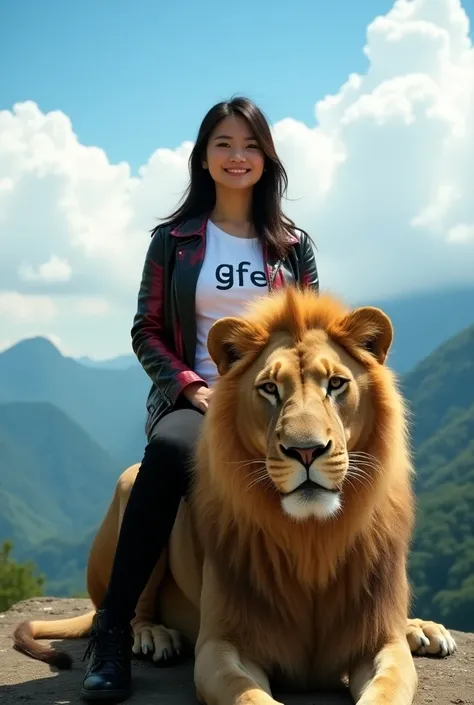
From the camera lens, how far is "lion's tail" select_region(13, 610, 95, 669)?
192 inches

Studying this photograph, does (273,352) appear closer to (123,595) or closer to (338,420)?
(338,420)

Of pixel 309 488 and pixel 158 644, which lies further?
pixel 158 644

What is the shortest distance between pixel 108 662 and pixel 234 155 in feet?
8.79

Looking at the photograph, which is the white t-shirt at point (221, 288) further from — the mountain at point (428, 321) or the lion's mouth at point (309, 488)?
the mountain at point (428, 321)

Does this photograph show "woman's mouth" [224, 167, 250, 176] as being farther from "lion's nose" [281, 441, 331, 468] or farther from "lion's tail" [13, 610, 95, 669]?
"lion's tail" [13, 610, 95, 669]

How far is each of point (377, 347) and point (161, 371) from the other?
1.22m

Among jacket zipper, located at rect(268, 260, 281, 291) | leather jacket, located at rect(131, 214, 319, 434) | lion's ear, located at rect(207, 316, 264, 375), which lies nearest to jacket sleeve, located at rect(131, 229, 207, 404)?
leather jacket, located at rect(131, 214, 319, 434)

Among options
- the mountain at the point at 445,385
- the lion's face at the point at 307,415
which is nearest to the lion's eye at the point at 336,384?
the lion's face at the point at 307,415

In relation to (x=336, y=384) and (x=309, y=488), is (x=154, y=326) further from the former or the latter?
(x=309, y=488)

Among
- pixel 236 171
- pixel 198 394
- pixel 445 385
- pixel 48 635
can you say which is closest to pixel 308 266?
pixel 236 171

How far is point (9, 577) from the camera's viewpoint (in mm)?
35625

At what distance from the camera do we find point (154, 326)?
5055mm

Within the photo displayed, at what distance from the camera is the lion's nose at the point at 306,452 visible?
10.9 feet

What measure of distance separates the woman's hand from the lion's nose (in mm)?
1152
